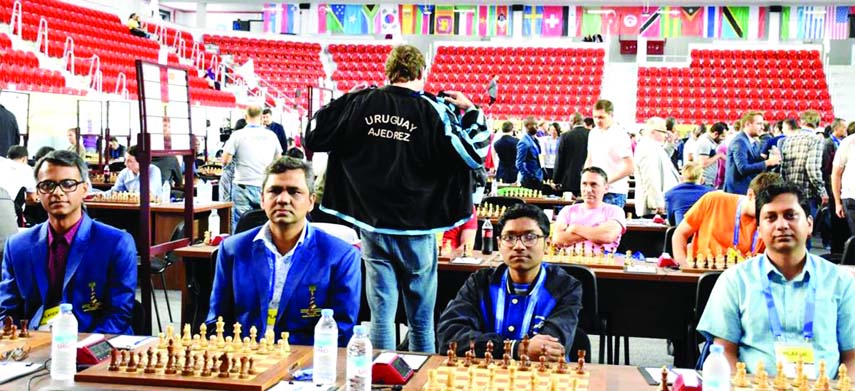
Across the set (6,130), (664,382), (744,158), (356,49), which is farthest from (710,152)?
(356,49)

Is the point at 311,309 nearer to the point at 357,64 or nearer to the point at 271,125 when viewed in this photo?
the point at 271,125

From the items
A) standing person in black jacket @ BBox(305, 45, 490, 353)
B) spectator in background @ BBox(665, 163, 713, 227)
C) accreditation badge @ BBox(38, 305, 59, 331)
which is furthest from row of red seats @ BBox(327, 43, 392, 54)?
accreditation badge @ BBox(38, 305, 59, 331)

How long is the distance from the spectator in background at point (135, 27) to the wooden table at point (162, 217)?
547 inches

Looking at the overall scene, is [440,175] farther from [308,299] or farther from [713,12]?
[713,12]

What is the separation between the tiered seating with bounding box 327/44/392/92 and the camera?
24.7m

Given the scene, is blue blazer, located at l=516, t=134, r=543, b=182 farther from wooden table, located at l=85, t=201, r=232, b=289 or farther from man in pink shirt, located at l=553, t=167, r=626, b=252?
man in pink shirt, located at l=553, t=167, r=626, b=252

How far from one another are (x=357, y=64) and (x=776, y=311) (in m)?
23.0

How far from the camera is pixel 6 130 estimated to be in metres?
9.03

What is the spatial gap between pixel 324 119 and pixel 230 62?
66.6 ft

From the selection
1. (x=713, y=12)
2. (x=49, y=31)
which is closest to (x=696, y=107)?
(x=713, y=12)

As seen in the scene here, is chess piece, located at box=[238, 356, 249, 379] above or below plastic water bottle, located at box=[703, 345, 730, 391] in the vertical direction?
below

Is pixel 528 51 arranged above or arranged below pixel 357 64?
above

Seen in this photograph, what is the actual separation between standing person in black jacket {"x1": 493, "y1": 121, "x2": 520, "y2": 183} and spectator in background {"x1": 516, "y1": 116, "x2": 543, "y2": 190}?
80 centimetres

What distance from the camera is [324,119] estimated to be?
395cm
